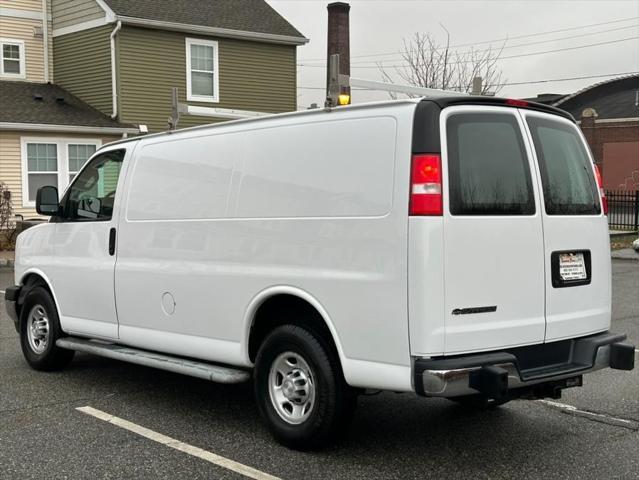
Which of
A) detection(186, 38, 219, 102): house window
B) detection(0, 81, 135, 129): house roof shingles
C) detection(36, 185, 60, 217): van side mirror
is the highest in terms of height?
detection(186, 38, 219, 102): house window

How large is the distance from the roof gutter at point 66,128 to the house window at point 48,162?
0.49 metres

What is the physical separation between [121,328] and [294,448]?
2.11m

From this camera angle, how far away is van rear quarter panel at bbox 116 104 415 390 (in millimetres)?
4461

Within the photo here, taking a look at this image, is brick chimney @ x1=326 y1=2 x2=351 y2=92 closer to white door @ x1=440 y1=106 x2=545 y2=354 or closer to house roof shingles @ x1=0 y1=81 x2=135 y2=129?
house roof shingles @ x1=0 y1=81 x2=135 y2=129

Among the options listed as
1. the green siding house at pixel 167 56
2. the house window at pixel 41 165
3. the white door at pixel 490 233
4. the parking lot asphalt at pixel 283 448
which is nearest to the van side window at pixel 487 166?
the white door at pixel 490 233

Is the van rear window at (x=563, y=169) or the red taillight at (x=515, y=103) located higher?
the red taillight at (x=515, y=103)

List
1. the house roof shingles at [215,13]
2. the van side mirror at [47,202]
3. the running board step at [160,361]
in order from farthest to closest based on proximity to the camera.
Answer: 1. the house roof shingles at [215,13]
2. the van side mirror at [47,202]
3. the running board step at [160,361]

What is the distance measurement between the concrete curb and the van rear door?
1479cm

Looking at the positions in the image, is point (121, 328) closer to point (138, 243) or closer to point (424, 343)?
point (138, 243)

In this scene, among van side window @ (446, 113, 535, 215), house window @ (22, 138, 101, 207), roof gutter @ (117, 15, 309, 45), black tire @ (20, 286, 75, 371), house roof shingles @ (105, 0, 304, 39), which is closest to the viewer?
van side window @ (446, 113, 535, 215)

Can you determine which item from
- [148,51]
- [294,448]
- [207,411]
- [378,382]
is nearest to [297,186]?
[378,382]

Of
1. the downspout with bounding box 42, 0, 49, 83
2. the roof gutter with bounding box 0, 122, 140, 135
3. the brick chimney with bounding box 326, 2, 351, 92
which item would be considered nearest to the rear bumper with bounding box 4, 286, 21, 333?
the roof gutter with bounding box 0, 122, 140, 135

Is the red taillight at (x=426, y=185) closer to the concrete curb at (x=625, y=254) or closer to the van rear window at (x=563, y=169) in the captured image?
the van rear window at (x=563, y=169)

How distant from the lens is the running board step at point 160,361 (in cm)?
538
